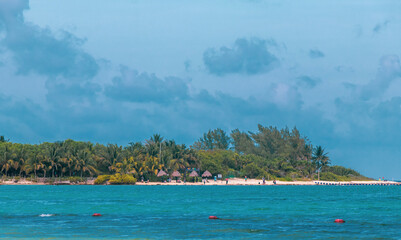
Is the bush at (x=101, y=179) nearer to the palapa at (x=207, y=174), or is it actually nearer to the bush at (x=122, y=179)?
the bush at (x=122, y=179)

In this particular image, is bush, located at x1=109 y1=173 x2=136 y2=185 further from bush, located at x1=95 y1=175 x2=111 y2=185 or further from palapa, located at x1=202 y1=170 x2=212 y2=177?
palapa, located at x1=202 y1=170 x2=212 y2=177

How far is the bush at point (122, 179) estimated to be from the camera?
145 meters

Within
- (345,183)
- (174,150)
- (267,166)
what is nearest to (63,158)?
(174,150)

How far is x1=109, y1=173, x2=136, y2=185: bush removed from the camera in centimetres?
14525

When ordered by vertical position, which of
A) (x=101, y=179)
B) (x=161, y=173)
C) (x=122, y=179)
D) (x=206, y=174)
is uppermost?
(x=206, y=174)

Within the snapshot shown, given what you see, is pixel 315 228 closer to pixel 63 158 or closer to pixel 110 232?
pixel 110 232

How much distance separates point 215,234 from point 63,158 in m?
105

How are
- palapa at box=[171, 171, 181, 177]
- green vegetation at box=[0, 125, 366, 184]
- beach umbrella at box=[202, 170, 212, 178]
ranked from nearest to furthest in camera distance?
green vegetation at box=[0, 125, 366, 184], palapa at box=[171, 171, 181, 177], beach umbrella at box=[202, 170, 212, 178]

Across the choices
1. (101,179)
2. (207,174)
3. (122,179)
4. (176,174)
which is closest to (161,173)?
(176,174)

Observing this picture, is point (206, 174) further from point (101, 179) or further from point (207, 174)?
point (101, 179)

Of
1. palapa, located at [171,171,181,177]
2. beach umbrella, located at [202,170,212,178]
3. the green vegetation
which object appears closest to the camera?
the green vegetation

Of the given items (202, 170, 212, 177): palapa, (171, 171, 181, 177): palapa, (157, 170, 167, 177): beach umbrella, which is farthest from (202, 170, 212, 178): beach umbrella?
(157, 170, 167, 177): beach umbrella

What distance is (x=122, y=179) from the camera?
14550cm

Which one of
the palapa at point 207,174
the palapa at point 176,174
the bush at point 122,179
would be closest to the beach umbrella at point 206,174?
the palapa at point 207,174
